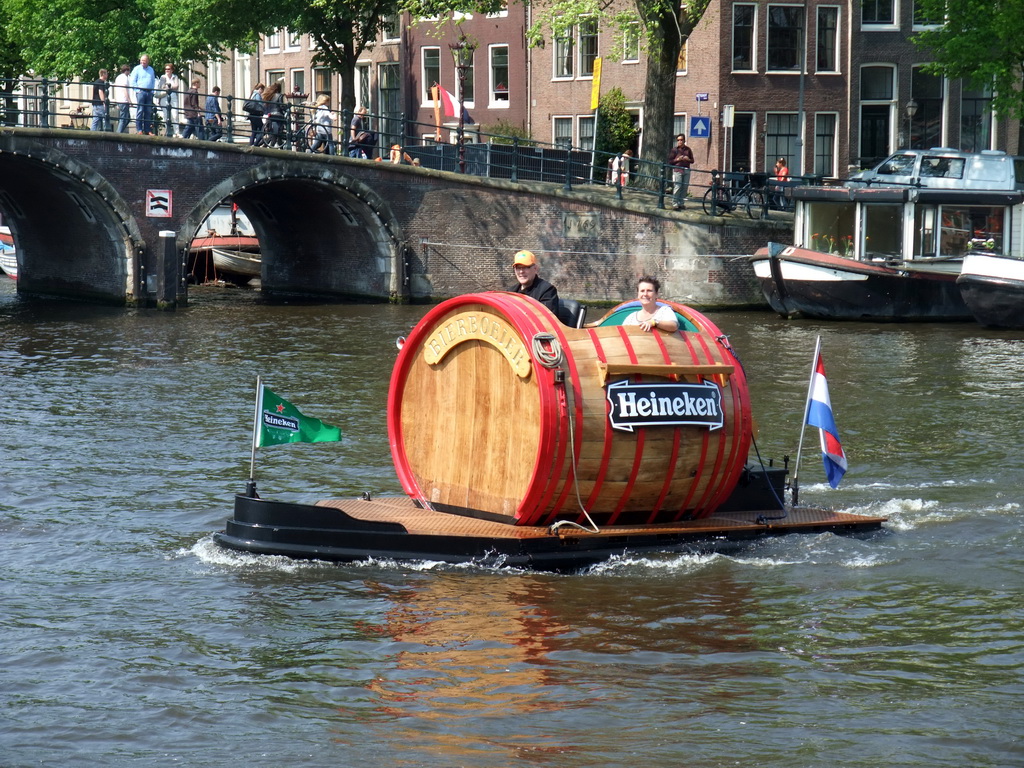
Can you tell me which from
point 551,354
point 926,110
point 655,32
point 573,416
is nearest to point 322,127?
point 655,32

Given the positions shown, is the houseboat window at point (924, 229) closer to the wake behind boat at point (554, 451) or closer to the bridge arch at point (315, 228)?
the bridge arch at point (315, 228)

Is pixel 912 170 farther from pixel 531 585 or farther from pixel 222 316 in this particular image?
pixel 531 585

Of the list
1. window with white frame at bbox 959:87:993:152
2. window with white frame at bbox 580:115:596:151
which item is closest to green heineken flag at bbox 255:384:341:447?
window with white frame at bbox 580:115:596:151

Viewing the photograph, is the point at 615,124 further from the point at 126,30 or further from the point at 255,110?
the point at 126,30

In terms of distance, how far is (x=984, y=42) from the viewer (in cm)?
3425

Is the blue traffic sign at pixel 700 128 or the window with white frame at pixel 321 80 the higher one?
the window with white frame at pixel 321 80

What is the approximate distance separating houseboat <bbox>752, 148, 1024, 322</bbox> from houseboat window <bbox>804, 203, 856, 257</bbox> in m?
0.02

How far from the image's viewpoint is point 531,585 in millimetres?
10031

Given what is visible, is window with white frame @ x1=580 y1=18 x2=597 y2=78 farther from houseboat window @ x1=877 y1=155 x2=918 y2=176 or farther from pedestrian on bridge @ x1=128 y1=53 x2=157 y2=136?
pedestrian on bridge @ x1=128 y1=53 x2=157 y2=136

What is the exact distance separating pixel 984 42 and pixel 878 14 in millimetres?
8653

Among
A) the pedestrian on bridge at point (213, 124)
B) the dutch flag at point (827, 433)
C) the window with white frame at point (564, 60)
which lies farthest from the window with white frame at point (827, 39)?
the dutch flag at point (827, 433)

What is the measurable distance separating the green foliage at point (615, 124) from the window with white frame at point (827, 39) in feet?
17.6

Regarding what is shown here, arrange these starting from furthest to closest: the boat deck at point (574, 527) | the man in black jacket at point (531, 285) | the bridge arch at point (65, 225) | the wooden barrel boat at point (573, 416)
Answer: the bridge arch at point (65, 225) → the man in black jacket at point (531, 285) → the boat deck at point (574, 527) → the wooden barrel boat at point (573, 416)

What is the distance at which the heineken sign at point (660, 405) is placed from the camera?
32.9 feet
